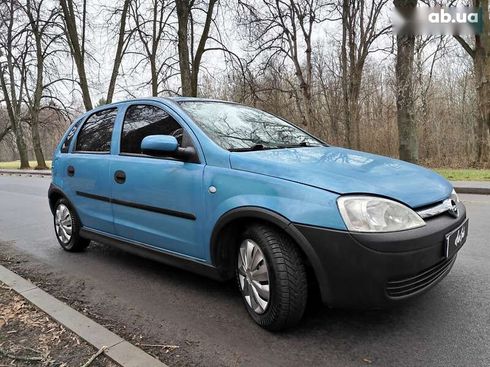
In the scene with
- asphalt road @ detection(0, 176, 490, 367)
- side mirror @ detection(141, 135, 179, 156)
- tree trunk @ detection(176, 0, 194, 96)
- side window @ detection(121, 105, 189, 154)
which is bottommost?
asphalt road @ detection(0, 176, 490, 367)

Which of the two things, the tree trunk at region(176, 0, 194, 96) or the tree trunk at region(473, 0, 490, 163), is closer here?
the tree trunk at region(176, 0, 194, 96)

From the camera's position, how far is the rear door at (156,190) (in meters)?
3.24

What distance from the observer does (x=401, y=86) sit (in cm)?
1321

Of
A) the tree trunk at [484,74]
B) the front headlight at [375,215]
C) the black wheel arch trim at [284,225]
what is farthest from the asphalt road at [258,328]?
the tree trunk at [484,74]

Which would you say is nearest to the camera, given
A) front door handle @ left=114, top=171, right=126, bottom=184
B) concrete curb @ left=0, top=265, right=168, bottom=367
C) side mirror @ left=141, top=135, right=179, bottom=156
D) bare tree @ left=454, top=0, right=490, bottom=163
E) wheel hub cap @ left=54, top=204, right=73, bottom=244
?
concrete curb @ left=0, top=265, right=168, bottom=367

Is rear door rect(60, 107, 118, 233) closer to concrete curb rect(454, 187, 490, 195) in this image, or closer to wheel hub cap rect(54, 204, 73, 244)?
wheel hub cap rect(54, 204, 73, 244)

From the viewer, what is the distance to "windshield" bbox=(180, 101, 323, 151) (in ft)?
11.1

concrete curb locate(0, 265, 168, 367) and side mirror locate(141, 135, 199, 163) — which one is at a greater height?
side mirror locate(141, 135, 199, 163)

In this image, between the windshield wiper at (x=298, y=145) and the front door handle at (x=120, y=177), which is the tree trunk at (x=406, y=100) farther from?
the front door handle at (x=120, y=177)

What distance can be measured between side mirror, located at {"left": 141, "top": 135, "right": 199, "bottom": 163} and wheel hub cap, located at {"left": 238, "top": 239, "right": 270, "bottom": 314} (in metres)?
0.83

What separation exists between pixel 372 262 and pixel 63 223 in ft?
13.2

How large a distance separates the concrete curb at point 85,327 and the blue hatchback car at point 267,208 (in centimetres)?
80

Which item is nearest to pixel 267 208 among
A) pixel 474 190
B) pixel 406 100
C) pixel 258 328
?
pixel 258 328

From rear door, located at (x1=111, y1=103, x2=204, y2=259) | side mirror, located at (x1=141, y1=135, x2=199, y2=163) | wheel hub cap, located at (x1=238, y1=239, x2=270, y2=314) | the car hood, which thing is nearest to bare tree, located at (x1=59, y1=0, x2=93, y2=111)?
rear door, located at (x1=111, y1=103, x2=204, y2=259)
